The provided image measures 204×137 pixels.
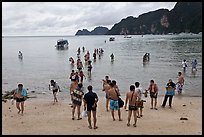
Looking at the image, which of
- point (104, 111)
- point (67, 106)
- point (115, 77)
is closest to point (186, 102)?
point (104, 111)

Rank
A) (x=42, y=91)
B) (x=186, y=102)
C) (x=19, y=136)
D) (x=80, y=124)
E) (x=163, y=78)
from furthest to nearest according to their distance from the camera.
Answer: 1. (x=163, y=78)
2. (x=42, y=91)
3. (x=186, y=102)
4. (x=80, y=124)
5. (x=19, y=136)

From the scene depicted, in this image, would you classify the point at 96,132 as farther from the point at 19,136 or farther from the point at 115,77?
Result: the point at 115,77

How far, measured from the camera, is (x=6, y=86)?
2511cm

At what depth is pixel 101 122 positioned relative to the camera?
12.5 m

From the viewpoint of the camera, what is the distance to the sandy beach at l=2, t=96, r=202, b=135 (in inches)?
441

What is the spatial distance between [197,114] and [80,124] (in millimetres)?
5676

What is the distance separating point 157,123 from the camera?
1239 centimetres

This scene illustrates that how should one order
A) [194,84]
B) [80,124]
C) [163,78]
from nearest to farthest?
[80,124]
[194,84]
[163,78]

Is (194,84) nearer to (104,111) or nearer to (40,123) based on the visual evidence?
(104,111)

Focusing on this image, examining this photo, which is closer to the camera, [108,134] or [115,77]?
[108,134]

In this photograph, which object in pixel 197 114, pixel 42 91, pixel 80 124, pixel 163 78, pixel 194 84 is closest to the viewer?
pixel 80 124

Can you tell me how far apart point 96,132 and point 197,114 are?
557 cm

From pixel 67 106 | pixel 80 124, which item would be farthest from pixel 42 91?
Result: pixel 80 124

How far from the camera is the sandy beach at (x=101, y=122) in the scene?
1121 centimetres
